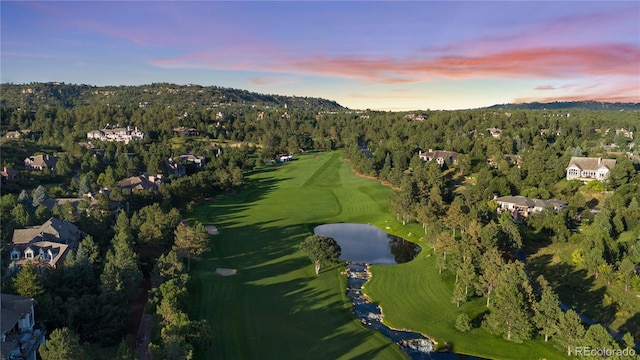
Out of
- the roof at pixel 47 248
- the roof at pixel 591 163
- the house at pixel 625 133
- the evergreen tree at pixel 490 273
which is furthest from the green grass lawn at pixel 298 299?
the house at pixel 625 133

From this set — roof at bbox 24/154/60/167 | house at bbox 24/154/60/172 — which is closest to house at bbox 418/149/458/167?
house at bbox 24/154/60/172

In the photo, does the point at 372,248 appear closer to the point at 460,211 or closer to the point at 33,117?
the point at 460,211

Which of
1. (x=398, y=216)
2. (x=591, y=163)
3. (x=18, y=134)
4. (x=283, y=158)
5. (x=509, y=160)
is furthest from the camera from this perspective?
(x=283, y=158)

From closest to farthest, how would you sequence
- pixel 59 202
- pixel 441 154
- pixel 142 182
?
pixel 59 202, pixel 142 182, pixel 441 154

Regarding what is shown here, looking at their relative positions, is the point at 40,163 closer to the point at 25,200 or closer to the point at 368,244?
the point at 25,200

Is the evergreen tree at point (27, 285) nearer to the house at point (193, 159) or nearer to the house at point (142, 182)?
the house at point (142, 182)

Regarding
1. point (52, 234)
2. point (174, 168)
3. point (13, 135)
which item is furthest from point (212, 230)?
point (13, 135)
